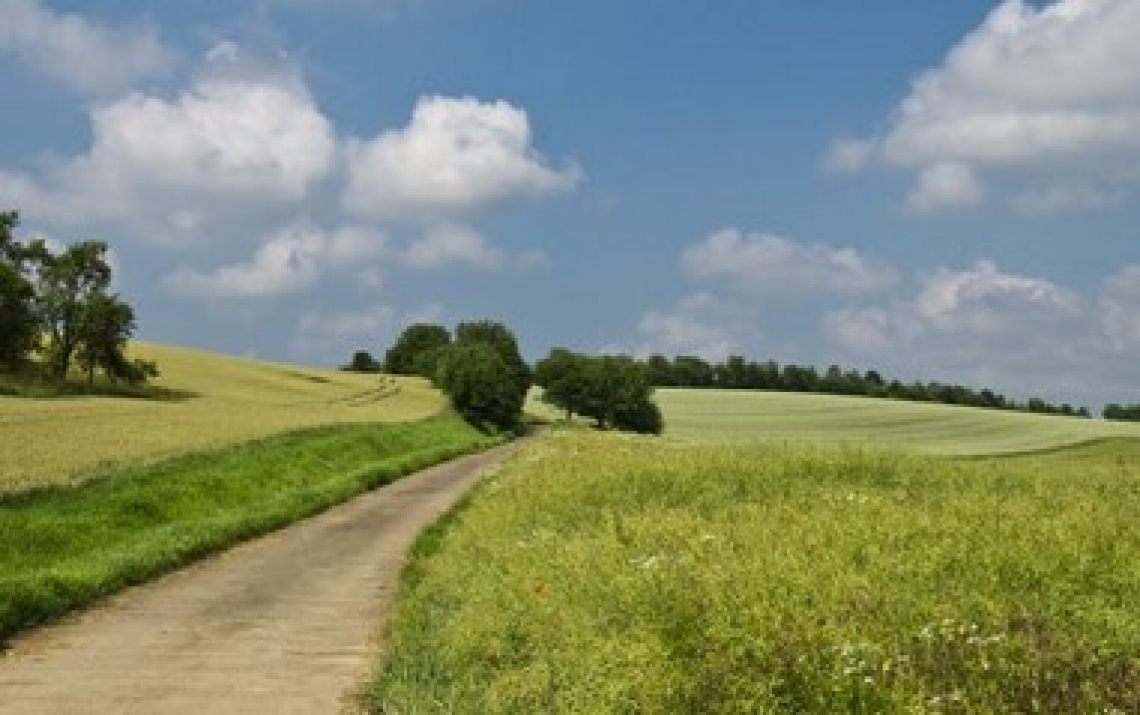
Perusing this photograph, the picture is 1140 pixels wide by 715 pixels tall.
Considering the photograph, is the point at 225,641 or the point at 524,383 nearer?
the point at 225,641

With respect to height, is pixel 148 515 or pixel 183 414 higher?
pixel 183 414

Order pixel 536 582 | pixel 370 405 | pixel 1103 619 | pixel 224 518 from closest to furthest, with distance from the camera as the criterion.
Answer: pixel 1103 619 → pixel 536 582 → pixel 224 518 → pixel 370 405

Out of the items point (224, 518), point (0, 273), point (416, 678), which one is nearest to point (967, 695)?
point (416, 678)

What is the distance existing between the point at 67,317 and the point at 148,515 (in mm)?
69061

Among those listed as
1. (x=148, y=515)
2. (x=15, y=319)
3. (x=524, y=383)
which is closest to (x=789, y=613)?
(x=148, y=515)

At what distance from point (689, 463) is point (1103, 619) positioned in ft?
51.9

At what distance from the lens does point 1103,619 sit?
38.2 feet

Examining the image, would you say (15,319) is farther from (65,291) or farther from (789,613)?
(789,613)

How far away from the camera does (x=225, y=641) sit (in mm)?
16516

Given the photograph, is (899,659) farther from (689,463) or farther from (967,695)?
(689,463)

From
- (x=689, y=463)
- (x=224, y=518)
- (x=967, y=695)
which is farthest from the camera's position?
(x=224, y=518)

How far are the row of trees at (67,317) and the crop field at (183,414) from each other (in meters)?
6.37

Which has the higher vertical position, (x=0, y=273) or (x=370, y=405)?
(x=0, y=273)

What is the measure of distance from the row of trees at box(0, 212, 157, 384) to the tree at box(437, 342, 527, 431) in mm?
28849
